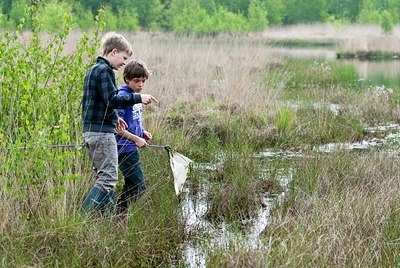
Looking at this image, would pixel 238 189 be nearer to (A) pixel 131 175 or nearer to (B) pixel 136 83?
(A) pixel 131 175

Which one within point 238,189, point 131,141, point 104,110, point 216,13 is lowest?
point 216,13

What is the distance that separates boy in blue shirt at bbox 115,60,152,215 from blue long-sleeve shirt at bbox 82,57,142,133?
382 millimetres

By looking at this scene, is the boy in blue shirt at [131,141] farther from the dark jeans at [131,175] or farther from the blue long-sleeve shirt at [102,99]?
the blue long-sleeve shirt at [102,99]

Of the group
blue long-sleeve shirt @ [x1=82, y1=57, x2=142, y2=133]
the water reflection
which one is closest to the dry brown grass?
the water reflection

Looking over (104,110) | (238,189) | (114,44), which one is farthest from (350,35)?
(104,110)

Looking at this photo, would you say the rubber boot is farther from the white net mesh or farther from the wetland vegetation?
the white net mesh

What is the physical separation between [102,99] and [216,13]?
3099cm

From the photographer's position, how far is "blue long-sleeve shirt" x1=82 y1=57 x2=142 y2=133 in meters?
4.37

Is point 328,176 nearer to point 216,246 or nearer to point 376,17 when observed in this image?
point 216,246

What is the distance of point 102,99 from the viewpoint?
176 inches

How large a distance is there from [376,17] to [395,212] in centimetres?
4465

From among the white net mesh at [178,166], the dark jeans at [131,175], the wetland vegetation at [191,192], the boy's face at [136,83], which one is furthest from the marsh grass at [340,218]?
the boy's face at [136,83]

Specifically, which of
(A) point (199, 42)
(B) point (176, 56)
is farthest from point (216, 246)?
(A) point (199, 42)

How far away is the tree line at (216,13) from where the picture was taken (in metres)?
33.3
